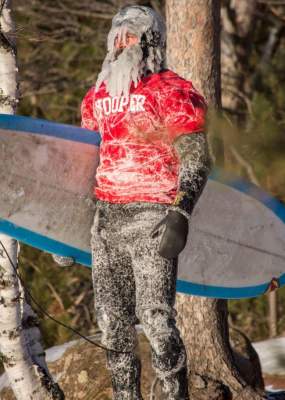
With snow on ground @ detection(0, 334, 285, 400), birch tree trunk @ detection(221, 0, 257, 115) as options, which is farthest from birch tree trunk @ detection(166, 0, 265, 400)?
birch tree trunk @ detection(221, 0, 257, 115)

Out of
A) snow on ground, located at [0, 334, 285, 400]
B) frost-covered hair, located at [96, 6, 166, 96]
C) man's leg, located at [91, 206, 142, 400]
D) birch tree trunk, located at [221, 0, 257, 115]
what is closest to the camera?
frost-covered hair, located at [96, 6, 166, 96]

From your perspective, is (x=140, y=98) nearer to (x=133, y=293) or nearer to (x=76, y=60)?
(x=133, y=293)

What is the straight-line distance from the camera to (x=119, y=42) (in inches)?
154

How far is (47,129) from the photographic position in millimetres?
4480

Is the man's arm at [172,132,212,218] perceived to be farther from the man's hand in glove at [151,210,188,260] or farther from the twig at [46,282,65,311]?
the twig at [46,282,65,311]

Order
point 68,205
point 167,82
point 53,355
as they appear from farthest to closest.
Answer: point 53,355
point 68,205
point 167,82

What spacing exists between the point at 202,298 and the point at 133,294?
4.67 ft

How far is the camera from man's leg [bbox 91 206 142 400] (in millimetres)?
3947

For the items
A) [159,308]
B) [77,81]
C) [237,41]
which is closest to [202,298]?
[159,308]

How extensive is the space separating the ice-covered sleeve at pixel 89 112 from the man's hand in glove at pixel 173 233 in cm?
67

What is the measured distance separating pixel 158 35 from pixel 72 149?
2.50 feet

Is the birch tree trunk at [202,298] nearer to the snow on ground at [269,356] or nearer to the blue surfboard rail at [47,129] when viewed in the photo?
the snow on ground at [269,356]

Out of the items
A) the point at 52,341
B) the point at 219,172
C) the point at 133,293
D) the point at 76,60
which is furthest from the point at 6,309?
the point at 76,60

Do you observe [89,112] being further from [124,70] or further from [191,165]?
[191,165]
